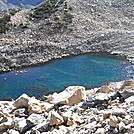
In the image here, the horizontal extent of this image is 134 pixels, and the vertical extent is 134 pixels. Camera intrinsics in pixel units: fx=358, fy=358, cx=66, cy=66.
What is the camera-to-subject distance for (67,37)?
67.5 m

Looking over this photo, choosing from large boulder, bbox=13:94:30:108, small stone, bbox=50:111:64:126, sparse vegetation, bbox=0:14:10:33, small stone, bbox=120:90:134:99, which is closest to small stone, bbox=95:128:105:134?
small stone, bbox=50:111:64:126

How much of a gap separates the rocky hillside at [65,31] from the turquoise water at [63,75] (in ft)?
11.9

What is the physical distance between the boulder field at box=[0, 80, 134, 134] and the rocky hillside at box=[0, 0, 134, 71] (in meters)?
38.2

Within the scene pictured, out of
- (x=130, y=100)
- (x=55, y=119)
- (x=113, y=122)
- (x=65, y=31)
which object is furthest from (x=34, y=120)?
(x=65, y=31)

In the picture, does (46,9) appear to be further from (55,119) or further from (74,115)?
(55,119)

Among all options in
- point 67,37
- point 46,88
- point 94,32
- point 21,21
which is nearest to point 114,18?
point 94,32

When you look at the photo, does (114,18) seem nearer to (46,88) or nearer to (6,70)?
(6,70)

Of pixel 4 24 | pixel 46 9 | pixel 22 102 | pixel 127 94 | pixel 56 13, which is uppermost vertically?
pixel 127 94

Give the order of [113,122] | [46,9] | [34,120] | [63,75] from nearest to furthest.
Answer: [113,122] < [34,120] < [63,75] < [46,9]

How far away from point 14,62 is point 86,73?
14.7 metres

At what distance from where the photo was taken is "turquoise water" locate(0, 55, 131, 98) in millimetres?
42916

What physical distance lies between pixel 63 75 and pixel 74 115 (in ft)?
107

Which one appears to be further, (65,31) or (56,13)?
(56,13)

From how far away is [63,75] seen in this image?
48.2 m
